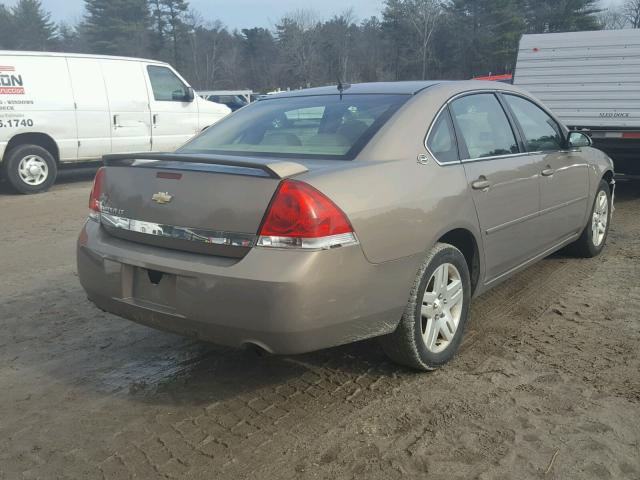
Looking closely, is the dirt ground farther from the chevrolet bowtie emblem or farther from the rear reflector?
the rear reflector

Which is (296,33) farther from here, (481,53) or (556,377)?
(556,377)

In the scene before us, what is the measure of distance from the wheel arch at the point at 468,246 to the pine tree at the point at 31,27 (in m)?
59.0

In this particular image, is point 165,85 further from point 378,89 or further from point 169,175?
point 169,175

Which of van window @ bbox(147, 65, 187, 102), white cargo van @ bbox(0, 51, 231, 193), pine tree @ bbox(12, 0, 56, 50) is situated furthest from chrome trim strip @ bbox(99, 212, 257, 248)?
pine tree @ bbox(12, 0, 56, 50)

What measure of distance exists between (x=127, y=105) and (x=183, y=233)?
868 cm

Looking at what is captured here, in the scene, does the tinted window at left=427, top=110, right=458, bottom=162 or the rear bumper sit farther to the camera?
the tinted window at left=427, top=110, right=458, bottom=162

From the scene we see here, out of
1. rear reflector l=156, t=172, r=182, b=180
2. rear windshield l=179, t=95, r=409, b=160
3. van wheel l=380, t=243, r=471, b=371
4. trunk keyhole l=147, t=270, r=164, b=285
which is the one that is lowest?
van wheel l=380, t=243, r=471, b=371

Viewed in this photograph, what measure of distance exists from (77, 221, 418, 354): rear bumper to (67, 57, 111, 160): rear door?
792 centimetres

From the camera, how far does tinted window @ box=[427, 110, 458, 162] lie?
3414 mm

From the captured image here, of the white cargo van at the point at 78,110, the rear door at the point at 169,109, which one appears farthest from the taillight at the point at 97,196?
the rear door at the point at 169,109

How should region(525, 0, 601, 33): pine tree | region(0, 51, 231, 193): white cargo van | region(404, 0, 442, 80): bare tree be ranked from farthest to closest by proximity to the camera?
region(404, 0, 442, 80): bare tree, region(525, 0, 601, 33): pine tree, region(0, 51, 231, 193): white cargo van

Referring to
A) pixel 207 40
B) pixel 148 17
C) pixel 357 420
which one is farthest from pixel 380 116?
pixel 207 40

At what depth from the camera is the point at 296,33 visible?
61125 millimetres

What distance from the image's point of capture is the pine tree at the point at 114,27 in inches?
2090
